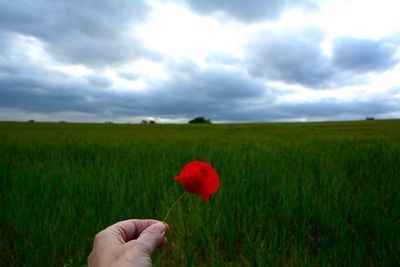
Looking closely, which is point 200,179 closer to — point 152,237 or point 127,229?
point 152,237

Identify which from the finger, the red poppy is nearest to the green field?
the finger

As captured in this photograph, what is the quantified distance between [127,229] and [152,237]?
125 mm

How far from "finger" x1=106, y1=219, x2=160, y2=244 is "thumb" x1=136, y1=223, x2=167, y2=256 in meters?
0.08

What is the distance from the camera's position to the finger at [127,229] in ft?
2.32

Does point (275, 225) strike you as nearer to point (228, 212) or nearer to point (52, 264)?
point (228, 212)

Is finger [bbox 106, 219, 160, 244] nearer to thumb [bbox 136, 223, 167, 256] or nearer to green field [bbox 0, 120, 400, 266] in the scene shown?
thumb [bbox 136, 223, 167, 256]

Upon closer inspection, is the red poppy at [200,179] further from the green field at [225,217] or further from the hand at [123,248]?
the green field at [225,217]

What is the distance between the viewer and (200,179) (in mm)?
589

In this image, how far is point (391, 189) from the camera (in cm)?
239

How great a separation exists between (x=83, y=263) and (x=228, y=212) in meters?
0.96

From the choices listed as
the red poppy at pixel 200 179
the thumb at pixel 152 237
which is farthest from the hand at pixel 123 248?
the red poppy at pixel 200 179

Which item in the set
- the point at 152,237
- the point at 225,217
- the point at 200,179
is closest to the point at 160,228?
the point at 152,237

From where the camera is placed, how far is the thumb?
0.64 metres

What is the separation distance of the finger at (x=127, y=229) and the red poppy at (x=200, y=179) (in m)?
0.26
